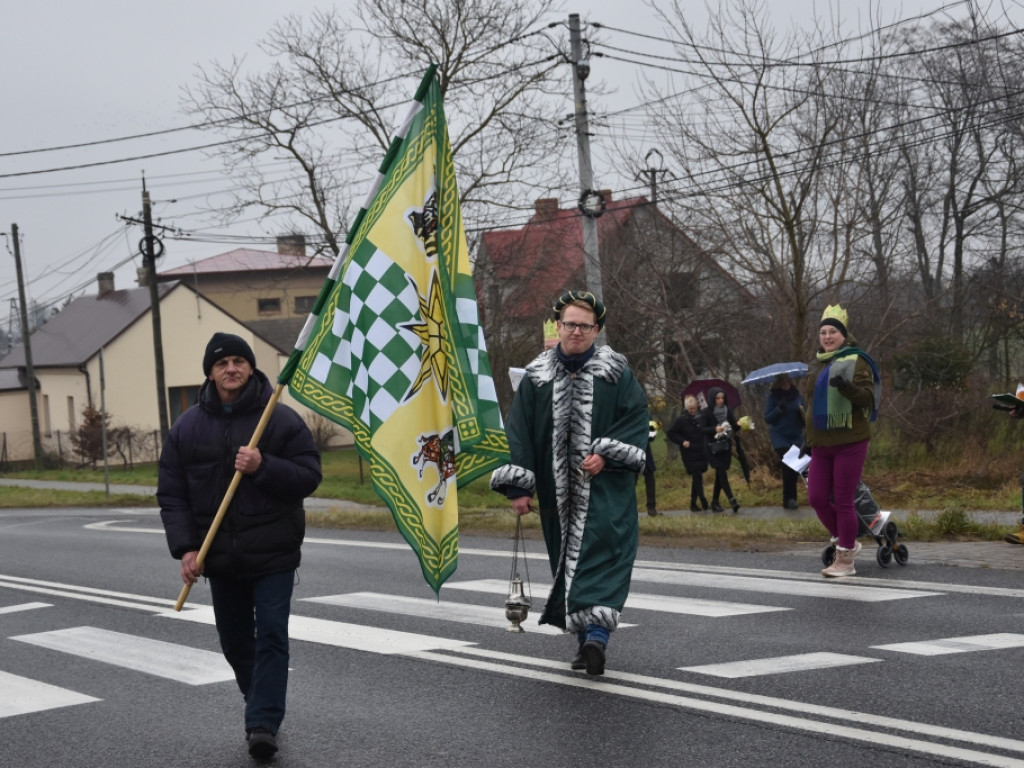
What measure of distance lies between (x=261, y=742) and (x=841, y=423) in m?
5.55

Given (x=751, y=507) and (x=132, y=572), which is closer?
(x=132, y=572)

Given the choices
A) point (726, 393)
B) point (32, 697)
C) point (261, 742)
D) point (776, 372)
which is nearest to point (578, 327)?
point (261, 742)

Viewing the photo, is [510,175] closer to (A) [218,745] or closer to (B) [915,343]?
(B) [915,343]

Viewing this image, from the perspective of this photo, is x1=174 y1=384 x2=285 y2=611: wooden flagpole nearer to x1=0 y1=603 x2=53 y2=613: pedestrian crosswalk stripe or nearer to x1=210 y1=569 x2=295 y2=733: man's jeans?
x1=210 y1=569 x2=295 y2=733: man's jeans

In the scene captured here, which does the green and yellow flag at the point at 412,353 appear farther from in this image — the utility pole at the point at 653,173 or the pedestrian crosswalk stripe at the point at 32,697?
the utility pole at the point at 653,173

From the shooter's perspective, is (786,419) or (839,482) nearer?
(839,482)

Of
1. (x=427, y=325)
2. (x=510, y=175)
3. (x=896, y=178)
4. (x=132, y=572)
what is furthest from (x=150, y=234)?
(x=427, y=325)

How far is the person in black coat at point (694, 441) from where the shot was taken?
18531mm

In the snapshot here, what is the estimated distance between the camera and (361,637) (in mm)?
8625

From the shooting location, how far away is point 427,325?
6477 mm

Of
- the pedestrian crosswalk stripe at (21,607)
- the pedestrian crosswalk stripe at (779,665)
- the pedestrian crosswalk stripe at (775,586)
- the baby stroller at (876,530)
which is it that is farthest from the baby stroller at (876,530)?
the pedestrian crosswalk stripe at (21,607)

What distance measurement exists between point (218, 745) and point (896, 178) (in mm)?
16865

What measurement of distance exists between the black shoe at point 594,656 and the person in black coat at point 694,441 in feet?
38.2

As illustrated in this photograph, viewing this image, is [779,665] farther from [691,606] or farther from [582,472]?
[691,606]
